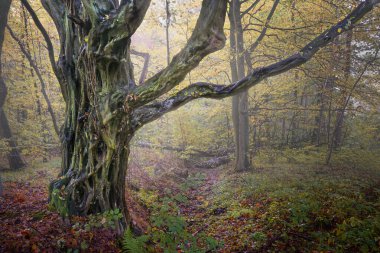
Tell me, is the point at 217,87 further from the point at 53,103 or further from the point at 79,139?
the point at 53,103

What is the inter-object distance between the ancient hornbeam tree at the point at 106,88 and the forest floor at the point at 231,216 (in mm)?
641

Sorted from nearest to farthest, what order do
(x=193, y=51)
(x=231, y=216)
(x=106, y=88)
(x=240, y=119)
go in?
(x=193, y=51) < (x=106, y=88) < (x=231, y=216) < (x=240, y=119)

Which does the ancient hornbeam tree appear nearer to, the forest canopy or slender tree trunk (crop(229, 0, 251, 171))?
the forest canopy

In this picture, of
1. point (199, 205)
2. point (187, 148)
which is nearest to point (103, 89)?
point (199, 205)

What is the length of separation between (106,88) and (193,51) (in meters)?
1.74

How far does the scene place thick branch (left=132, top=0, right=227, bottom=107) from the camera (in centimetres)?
427

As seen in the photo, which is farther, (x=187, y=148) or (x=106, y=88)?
(x=187, y=148)

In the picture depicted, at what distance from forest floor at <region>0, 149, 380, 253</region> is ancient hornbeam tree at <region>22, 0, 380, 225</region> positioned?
641 millimetres

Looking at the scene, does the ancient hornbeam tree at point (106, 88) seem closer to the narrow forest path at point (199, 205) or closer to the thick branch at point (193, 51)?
the thick branch at point (193, 51)

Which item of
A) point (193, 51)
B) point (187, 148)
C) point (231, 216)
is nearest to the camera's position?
point (193, 51)

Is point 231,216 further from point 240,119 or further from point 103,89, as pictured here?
point 240,119

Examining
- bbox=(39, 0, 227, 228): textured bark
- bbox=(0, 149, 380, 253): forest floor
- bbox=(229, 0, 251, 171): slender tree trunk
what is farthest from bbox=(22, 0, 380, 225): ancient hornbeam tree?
bbox=(229, 0, 251, 171): slender tree trunk

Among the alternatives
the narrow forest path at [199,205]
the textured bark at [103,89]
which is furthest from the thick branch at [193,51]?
the narrow forest path at [199,205]

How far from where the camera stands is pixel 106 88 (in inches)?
Result: 177
